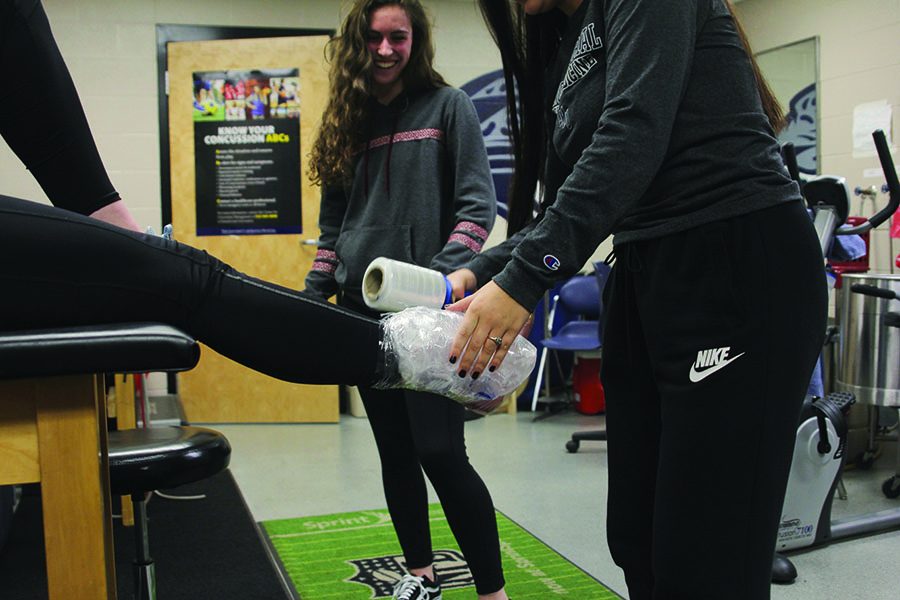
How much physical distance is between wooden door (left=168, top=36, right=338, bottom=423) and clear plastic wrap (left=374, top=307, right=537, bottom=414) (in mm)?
3561

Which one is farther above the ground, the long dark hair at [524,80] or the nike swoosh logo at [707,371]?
the long dark hair at [524,80]

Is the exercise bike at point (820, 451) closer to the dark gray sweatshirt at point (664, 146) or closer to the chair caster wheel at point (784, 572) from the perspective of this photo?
the chair caster wheel at point (784, 572)

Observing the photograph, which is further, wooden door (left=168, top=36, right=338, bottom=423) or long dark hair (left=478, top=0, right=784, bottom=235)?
wooden door (left=168, top=36, right=338, bottom=423)

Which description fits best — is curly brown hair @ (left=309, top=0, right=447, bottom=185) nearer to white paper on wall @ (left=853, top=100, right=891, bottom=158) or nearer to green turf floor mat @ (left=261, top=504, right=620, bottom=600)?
green turf floor mat @ (left=261, top=504, right=620, bottom=600)

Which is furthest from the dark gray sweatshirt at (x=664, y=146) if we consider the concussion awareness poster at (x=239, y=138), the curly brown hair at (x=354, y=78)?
the concussion awareness poster at (x=239, y=138)

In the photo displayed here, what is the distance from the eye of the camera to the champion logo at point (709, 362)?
37.5 inches

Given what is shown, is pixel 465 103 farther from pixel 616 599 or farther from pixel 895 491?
pixel 895 491

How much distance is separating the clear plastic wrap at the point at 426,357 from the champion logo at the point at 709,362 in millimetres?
244

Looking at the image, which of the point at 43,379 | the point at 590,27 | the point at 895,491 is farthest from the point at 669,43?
the point at 895,491

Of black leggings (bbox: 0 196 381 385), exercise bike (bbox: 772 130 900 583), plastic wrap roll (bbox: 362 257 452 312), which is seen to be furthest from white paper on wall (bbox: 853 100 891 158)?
black leggings (bbox: 0 196 381 385)

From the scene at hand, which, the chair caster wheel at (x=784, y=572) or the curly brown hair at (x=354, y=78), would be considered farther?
the chair caster wheel at (x=784, y=572)

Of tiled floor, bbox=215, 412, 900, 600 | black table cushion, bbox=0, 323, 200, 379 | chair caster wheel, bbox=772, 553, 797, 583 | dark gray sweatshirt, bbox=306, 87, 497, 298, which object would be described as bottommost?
tiled floor, bbox=215, 412, 900, 600

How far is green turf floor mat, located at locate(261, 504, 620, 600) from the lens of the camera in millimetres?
2127

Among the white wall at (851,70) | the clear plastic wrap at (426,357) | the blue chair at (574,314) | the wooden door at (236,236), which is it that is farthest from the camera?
the wooden door at (236,236)
